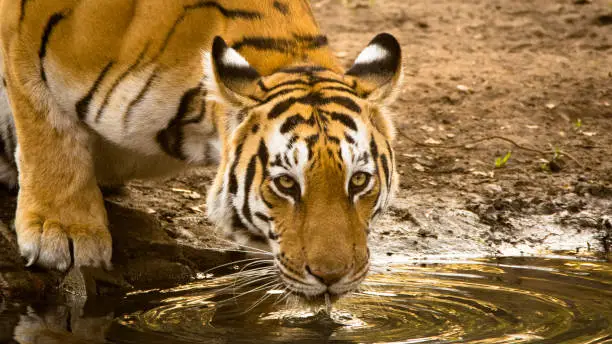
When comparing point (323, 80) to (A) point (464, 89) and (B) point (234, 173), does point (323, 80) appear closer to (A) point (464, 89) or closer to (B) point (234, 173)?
(B) point (234, 173)

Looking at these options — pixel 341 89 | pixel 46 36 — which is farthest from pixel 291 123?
pixel 46 36

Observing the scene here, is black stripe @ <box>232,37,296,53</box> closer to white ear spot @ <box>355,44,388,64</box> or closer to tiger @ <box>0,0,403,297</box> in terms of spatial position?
tiger @ <box>0,0,403,297</box>

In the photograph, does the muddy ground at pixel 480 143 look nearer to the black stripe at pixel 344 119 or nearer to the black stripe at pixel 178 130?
the black stripe at pixel 178 130

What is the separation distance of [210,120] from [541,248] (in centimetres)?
203

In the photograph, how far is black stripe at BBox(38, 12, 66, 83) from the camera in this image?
4480mm

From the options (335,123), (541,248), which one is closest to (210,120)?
(335,123)

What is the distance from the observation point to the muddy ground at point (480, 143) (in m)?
5.49

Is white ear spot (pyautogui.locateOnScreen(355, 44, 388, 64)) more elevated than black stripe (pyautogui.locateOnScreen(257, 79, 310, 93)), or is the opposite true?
white ear spot (pyautogui.locateOnScreen(355, 44, 388, 64))

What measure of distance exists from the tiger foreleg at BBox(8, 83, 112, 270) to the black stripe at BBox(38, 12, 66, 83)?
14cm

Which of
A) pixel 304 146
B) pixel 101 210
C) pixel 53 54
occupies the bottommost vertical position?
pixel 101 210

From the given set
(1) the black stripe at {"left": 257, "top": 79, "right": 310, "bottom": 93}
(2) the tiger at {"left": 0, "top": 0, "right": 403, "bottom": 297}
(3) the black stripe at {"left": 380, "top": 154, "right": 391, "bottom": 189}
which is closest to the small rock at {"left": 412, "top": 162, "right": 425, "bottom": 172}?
(2) the tiger at {"left": 0, "top": 0, "right": 403, "bottom": 297}

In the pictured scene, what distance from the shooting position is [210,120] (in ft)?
13.8

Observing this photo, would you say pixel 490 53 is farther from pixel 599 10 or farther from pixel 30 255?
pixel 30 255

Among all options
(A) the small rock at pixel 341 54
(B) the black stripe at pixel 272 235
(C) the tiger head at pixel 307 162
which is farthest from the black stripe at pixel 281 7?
(A) the small rock at pixel 341 54
